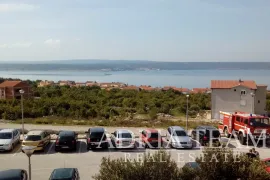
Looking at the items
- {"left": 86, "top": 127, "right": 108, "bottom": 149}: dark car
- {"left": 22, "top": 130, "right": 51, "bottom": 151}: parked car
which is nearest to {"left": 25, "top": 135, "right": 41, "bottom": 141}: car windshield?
{"left": 22, "top": 130, "right": 51, "bottom": 151}: parked car

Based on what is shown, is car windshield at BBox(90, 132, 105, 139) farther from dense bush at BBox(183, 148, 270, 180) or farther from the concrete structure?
the concrete structure

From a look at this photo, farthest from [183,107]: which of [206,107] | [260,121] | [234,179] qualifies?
[234,179]

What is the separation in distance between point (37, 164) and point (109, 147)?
4874 mm

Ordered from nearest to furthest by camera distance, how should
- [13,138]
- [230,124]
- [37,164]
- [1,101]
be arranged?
[37,164] < [13,138] < [230,124] < [1,101]

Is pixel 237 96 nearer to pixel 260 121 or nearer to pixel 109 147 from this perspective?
pixel 260 121

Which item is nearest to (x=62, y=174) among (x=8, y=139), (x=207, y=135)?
(x=8, y=139)

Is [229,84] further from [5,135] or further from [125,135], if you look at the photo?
[5,135]

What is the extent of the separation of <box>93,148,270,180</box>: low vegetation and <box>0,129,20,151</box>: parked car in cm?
1086

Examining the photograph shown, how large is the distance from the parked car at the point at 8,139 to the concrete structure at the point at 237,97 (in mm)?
21254

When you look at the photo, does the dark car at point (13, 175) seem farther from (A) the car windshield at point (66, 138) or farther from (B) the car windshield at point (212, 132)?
(B) the car windshield at point (212, 132)

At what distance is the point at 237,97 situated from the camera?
3441 cm

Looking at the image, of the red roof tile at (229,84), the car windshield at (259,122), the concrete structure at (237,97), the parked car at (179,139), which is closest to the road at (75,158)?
the parked car at (179,139)

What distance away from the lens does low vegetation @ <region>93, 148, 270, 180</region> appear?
9617mm

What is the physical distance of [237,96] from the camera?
A: 34.4 m
